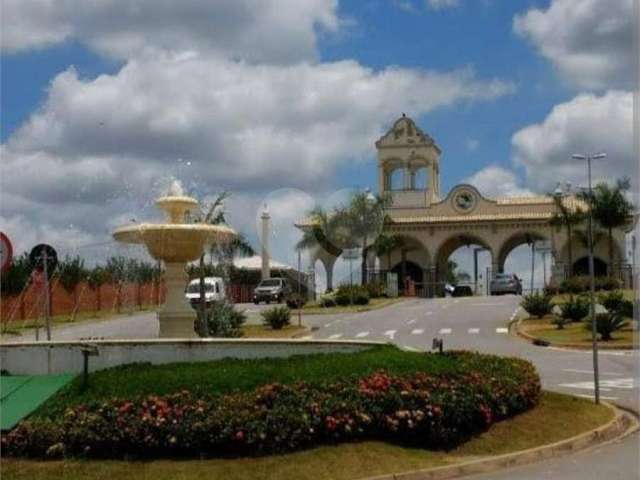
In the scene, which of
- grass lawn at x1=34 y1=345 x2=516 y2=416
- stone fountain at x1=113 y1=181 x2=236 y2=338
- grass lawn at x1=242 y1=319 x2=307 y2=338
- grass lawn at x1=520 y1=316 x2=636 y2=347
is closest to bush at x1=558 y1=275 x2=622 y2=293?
grass lawn at x1=520 y1=316 x2=636 y2=347

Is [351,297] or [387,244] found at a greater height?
[387,244]

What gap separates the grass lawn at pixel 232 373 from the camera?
37.3ft

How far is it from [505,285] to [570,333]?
2961cm

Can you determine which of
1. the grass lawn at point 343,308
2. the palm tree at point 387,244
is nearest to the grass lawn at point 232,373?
the grass lawn at point 343,308

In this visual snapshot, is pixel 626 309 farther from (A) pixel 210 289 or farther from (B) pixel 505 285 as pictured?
(B) pixel 505 285

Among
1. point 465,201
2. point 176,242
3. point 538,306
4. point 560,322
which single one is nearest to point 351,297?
point 538,306

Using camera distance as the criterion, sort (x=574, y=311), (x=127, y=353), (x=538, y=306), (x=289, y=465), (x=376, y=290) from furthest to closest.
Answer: (x=376, y=290), (x=538, y=306), (x=574, y=311), (x=127, y=353), (x=289, y=465)

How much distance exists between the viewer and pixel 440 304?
5253 centimetres

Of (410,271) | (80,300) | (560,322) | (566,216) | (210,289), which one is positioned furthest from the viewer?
(410,271)

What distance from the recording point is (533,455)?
1168 cm

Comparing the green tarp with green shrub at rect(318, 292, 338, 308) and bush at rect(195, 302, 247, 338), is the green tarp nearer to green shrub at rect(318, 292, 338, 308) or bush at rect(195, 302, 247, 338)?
bush at rect(195, 302, 247, 338)

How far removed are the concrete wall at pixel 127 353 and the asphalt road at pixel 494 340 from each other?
387 cm

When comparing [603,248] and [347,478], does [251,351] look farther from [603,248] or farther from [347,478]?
[603,248]

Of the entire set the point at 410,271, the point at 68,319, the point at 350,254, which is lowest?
the point at 68,319
